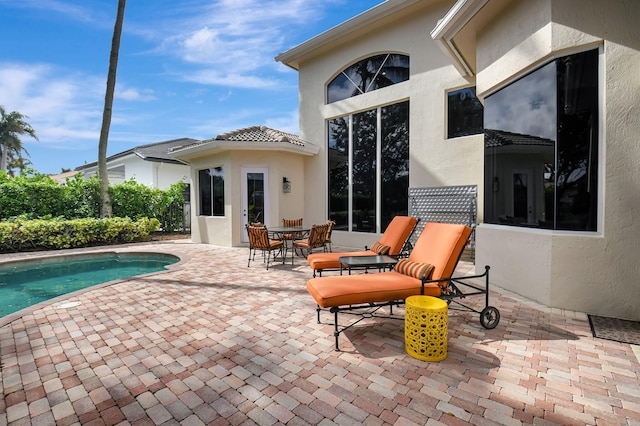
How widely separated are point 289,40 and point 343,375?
43.6 feet

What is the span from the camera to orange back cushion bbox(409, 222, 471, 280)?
376 cm

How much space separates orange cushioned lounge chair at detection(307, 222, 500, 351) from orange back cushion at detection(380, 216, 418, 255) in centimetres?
109

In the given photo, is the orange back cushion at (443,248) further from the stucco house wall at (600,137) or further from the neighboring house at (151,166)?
the neighboring house at (151,166)

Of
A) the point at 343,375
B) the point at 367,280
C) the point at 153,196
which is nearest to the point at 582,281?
the point at 367,280

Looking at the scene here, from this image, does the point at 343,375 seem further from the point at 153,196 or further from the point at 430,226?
the point at 153,196

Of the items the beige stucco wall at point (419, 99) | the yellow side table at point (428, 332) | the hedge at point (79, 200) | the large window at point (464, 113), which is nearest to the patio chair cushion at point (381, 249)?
the yellow side table at point (428, 332)

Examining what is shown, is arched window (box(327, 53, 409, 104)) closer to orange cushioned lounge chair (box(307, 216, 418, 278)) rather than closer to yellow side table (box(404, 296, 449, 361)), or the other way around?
orange cushioned lounge chair (box(307, 216, 418, 278))

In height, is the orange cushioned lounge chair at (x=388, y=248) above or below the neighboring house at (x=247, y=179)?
below

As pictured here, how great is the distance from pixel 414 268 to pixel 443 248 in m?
0.44

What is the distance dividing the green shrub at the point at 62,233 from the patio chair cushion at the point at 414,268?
1169 centimetres

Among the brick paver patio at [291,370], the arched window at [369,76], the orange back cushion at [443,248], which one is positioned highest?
the arched window at [369,76]

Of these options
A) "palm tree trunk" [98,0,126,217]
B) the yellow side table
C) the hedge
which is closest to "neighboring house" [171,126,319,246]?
"palm tree trunk" [98,0,126,217]

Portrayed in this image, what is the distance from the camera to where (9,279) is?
752cm

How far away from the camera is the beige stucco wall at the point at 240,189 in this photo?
1080 cm
